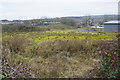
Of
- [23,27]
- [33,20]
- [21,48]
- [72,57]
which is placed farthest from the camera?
[33,20]

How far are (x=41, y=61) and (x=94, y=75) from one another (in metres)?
3.27

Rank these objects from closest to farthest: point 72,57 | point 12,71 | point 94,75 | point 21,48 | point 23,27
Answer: point 12,71 → point 94,75 → point 72,57 → point 21,48 → point 23,27

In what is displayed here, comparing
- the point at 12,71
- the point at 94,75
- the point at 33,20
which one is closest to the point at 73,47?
the point at 94,75

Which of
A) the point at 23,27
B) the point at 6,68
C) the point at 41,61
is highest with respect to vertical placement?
the point at 23,27

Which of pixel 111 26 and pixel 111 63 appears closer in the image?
pixel 111 63

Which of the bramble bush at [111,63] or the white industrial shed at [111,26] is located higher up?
the white industrial shed at [111,26]

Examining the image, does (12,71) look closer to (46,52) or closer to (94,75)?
(94,75)

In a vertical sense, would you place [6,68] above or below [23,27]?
below

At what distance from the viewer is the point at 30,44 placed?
8.25 m

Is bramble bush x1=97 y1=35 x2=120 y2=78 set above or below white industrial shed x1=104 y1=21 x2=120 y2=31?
below

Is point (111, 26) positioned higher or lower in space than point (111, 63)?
higher

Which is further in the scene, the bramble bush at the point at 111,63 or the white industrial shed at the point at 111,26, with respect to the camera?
the white industrial shed at the point at 111,26

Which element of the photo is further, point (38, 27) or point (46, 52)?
point (38, 27)

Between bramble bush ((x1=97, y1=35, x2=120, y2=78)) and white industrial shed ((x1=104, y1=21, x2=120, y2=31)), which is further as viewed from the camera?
white industrial shed ((x1=104, y1=21, x2=120, y2=31))
